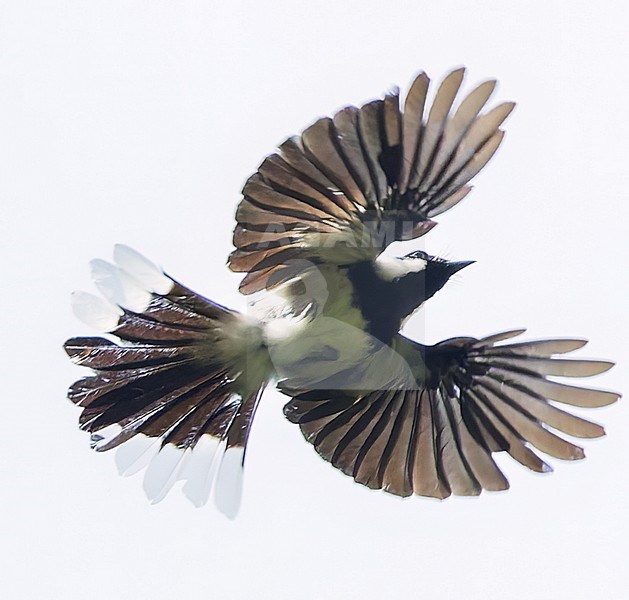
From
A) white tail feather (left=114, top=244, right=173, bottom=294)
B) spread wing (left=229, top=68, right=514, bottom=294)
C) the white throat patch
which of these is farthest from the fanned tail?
the white throat patch

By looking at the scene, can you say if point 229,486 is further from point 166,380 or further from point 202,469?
point 166,380

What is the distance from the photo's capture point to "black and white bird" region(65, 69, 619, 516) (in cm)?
→ 394

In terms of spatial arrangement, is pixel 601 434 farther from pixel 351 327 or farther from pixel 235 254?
pixel 235 254

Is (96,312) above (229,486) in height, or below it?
above

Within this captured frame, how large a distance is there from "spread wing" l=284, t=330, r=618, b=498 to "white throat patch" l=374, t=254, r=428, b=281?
1.19ft

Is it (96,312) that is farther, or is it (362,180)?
(96,312)

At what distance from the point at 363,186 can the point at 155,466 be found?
4.70 ft

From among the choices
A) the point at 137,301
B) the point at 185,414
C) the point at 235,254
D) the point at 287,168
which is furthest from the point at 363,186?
the point at 185,414

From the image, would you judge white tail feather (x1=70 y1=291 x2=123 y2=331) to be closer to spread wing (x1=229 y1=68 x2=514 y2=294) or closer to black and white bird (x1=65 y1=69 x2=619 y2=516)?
A: black and white bird (x1=65 y1=69 x2=619 y2=516)

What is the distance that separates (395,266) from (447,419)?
71 cm

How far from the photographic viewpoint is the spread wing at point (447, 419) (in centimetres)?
446

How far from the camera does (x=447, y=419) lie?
15.5ft

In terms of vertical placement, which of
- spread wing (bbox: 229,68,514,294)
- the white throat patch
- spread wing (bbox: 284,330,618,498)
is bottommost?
spread wing (bbox: 284,330,618,498)

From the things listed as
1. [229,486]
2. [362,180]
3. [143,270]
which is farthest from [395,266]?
[229,486]
